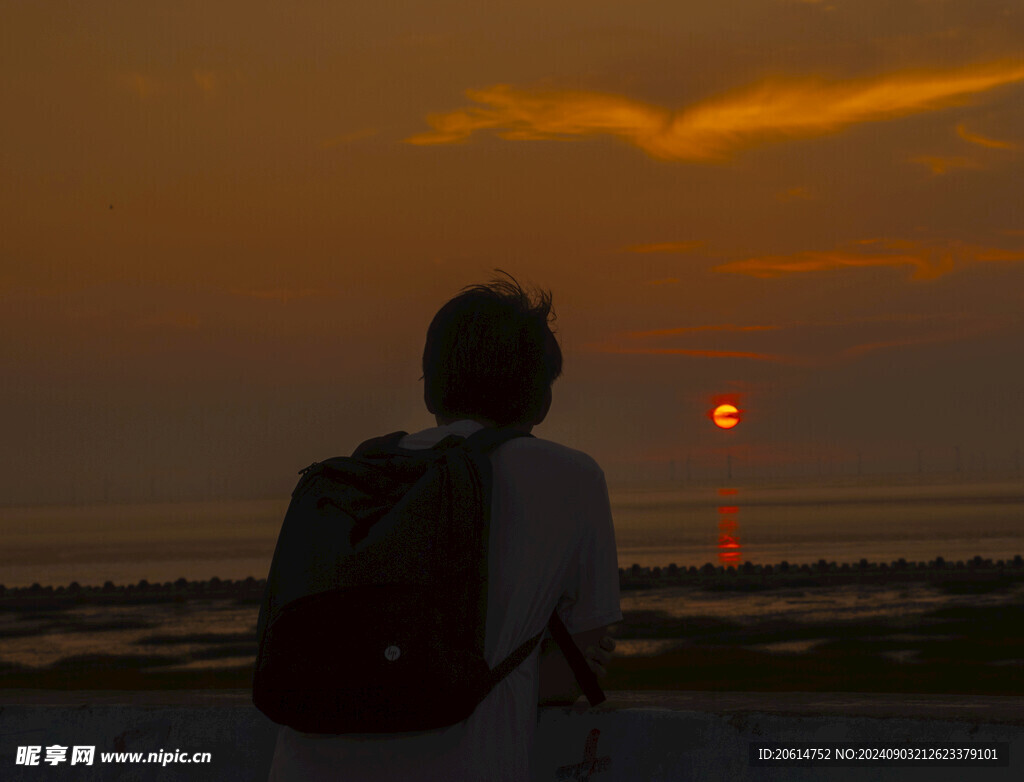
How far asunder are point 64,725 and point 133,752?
223 mm

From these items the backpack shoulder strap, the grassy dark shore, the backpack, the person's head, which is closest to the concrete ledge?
the backpack shoulder strap

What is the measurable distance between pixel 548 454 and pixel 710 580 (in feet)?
127

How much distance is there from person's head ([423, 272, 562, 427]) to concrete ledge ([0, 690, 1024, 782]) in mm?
780

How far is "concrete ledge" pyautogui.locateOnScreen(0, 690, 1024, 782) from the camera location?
232 cm

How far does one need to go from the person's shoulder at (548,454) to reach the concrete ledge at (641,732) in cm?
74

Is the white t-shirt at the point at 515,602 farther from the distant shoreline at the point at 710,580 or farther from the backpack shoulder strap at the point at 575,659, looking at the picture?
the distant shoreline at the point at 710,580

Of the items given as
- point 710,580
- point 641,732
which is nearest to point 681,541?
point 710,580

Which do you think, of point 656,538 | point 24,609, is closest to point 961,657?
point 24,609

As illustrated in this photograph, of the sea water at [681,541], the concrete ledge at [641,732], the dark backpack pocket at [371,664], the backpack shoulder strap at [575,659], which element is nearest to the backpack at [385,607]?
the dark backpack pocket at [371,664]

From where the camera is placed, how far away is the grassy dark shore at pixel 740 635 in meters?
19.0

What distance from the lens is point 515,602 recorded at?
2021 millimetres

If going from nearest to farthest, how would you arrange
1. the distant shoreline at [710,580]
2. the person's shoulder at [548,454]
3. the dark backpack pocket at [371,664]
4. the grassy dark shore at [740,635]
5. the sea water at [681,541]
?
the dark backpack pocket at [371,664] < the person's shoulder at [548,454] < the grassy dark shore at [740,635] < the distant shoreline at [710,580] < the sea water at [681,541]

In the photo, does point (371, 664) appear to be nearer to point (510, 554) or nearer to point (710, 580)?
point (510, 554)

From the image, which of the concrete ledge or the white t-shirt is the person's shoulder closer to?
the white t-shirt
